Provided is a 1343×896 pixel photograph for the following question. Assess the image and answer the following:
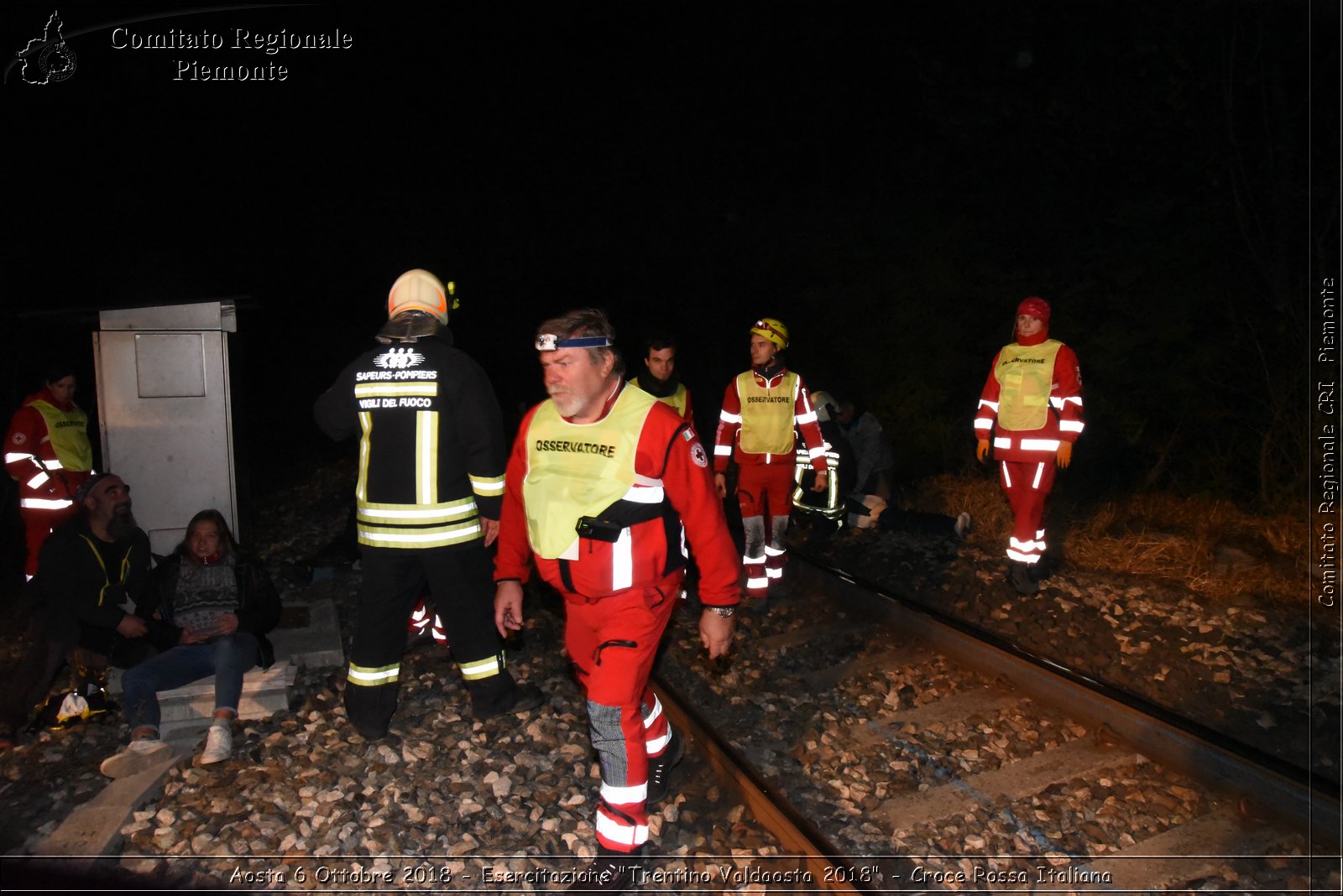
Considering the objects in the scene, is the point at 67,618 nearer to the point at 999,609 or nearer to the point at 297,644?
the point at 297,644

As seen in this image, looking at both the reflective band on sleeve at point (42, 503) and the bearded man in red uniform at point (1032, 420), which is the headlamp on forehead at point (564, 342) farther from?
the reflective band on sleeve at point (42, 503)

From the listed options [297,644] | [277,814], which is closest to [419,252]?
[297,644]

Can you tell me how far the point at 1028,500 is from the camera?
694 cm

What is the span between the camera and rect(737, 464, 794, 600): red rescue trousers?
7.07 meters

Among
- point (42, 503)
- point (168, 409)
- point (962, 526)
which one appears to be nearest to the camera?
point (42, 503)

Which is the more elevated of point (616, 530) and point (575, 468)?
point (575, 468)

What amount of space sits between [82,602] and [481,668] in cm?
238

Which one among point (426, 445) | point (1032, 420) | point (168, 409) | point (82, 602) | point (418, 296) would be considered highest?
point (418, 296)

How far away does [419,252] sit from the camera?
31.1m

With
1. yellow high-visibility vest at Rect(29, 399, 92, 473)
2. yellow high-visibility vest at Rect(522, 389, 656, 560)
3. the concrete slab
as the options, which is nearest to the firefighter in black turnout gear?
yellow high-visibility vest at Rect(522, 389, 656, 560)

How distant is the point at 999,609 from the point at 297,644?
4.95 m

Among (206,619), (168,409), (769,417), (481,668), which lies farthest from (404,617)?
(168,409)

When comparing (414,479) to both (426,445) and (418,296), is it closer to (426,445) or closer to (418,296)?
(426,445)

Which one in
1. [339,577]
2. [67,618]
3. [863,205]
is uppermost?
[863,205]
